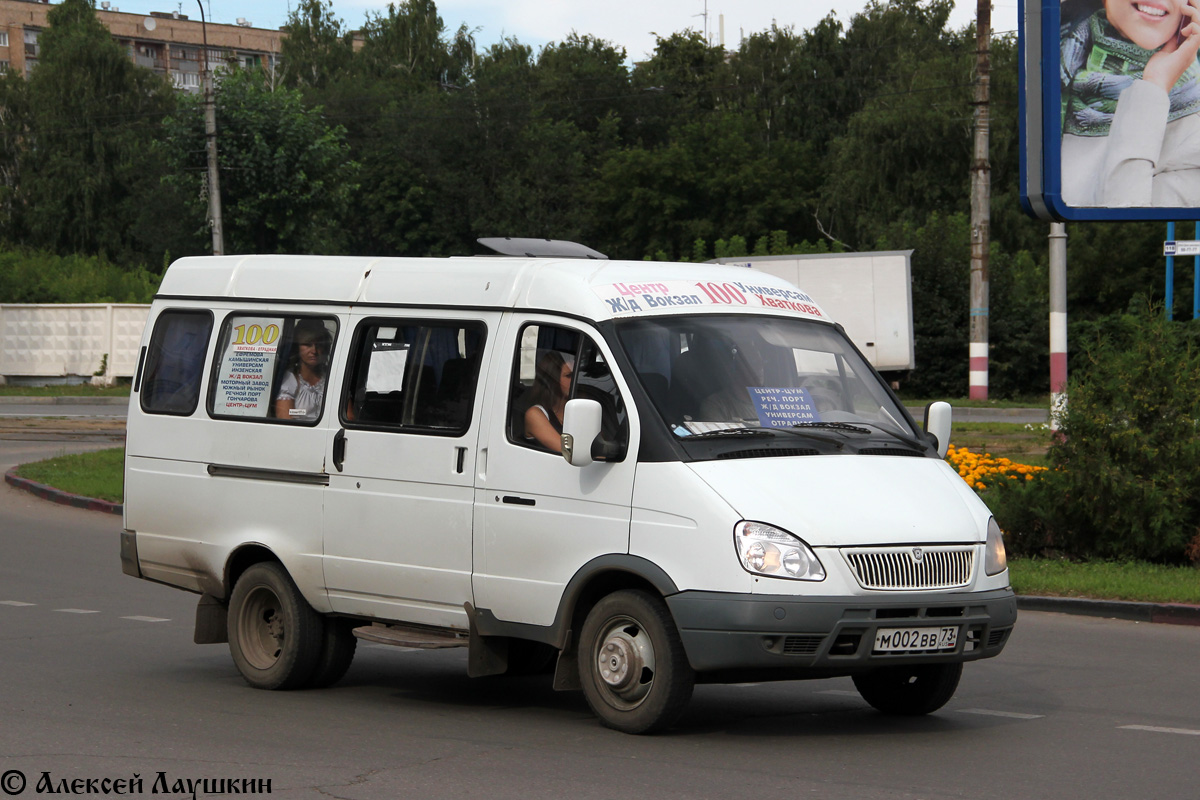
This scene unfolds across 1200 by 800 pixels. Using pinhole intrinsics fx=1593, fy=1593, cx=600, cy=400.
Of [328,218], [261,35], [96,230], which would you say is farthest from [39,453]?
[261,35]

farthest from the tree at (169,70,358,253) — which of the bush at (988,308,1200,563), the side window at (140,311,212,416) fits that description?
the side window at (140,311,212,416)

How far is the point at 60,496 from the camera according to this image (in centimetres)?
1923

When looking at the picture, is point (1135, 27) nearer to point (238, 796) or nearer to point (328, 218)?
point (238, 796)

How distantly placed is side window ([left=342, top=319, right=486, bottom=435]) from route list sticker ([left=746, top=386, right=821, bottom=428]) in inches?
53.6

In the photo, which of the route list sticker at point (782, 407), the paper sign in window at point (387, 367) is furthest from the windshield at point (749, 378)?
the paper sign in window at point (387, 367)

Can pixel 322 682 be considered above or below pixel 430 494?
below

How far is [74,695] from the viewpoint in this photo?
26.2 feet

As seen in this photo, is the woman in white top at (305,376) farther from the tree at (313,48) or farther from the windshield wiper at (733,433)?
the tree at (313,48)

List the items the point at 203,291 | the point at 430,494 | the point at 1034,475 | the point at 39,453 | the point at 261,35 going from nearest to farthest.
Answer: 1. the point at 430,494
2. the point at 203,291
3. the point at 1034,475
4. the point at 39,453
5. the point at 261,35

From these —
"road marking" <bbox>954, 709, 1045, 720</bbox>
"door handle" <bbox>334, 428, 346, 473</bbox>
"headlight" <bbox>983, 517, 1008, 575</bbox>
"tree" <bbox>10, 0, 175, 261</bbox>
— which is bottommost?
"road marking" <bbox>954, 709, 1045, 720</bbox>

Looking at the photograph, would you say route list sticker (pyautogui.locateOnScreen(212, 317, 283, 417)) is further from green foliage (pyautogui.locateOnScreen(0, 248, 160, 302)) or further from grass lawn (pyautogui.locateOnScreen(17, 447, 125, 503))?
green foliage (pyautogui.locateOnScreen(0, 248, 160, 302))

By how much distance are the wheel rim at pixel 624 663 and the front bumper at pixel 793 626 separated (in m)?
0.27

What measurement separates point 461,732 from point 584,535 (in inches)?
41.4

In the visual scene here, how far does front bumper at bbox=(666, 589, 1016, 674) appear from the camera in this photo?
21.0ft
